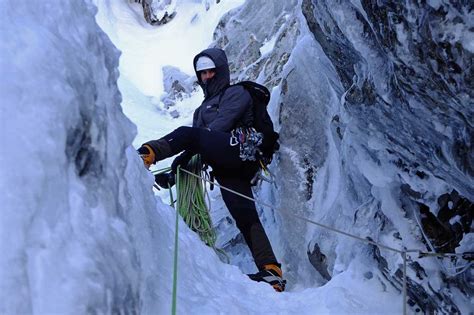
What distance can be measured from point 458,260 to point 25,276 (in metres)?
1.61

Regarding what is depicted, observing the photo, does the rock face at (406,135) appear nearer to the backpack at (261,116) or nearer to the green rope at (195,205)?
the backpack at (261,116)

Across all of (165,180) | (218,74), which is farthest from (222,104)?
(165,180)

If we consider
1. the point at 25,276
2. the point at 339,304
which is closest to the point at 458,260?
the point at 339,304

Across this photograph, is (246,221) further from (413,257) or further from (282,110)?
(282,110)

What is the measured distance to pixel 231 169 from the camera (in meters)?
3.16

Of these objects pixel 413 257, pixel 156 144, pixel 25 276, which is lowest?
pixel 413 257

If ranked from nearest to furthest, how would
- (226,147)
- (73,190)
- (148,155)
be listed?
1. (73,190)
2. (148,155)
3. (226,147)

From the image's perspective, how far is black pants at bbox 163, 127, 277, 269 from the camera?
294cm

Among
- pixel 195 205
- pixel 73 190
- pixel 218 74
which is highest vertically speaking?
pixel 73 190

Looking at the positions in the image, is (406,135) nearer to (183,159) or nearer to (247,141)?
(247,141)

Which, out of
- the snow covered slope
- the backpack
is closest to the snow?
the snow covered slope

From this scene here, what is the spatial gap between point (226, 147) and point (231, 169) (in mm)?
185

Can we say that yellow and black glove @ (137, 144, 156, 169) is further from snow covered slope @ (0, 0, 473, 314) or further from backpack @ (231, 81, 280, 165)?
backpack @ (231, 81, 280, 165)

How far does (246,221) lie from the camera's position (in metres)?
3.13
